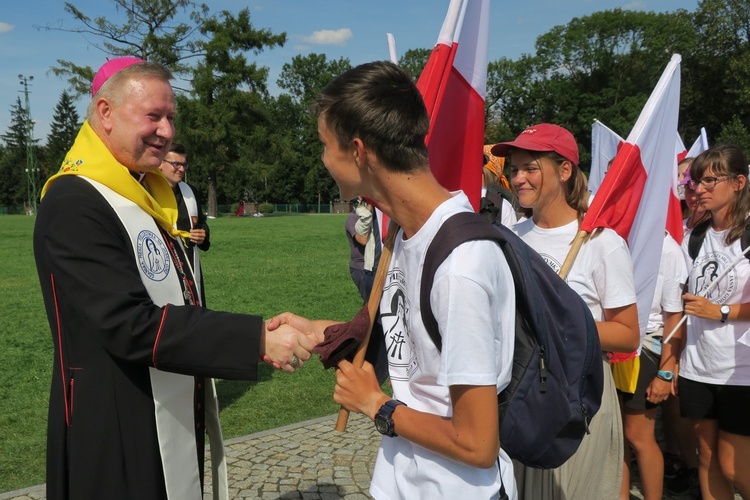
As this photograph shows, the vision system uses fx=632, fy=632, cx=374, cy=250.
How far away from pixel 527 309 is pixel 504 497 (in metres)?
0.60

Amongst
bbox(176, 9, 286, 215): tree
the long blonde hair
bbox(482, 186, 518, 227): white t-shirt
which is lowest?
bbox(482, 186, 518, 227): white t-shirt

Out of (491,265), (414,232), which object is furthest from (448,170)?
(491,265)

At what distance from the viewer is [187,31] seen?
4897 cm

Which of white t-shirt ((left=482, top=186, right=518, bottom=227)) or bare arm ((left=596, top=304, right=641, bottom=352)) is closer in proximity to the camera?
bare arm ((left=596, top=304, right=641, bottom=352))

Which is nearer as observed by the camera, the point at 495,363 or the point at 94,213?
the point at 495,363

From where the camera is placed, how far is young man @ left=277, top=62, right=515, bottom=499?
65.7 inches

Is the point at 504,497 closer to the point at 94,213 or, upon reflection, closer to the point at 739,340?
the point at 94,213

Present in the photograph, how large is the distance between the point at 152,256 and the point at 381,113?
1.29m

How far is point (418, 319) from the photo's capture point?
73.6 inches

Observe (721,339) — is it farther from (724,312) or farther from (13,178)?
(13,178)

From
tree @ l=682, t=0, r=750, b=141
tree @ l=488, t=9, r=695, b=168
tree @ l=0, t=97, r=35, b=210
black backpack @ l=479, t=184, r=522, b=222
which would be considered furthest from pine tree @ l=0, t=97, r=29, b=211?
black backpack @ l=479, t=184, r=522, b=222

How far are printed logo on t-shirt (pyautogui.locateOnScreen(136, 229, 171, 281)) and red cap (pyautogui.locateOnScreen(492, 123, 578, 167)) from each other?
1.84m

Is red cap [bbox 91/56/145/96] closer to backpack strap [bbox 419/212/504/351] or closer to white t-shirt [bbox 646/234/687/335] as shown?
backpack strap [bbox 419/212/504/351]


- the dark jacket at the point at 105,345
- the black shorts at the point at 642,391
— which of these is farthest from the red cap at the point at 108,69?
the black shorts at the point at 642,391
